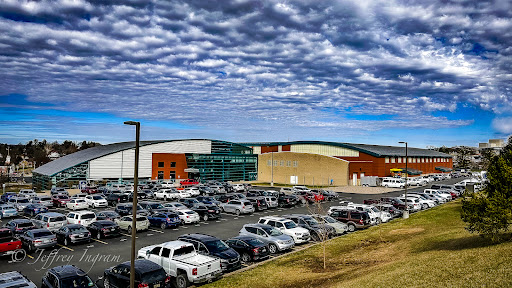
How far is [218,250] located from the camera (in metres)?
19.4

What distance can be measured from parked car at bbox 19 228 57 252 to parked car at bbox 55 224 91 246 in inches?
32.5

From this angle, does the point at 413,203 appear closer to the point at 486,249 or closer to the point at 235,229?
the point at 235,229

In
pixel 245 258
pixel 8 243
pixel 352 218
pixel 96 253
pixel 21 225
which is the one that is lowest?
pixel 96 253

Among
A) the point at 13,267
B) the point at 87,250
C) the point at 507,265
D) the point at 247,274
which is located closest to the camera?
the point at 507,265

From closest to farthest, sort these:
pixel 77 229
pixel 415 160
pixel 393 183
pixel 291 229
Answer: pixel 77 229
pixel 291 229
pixel 393 183
pixel 415 160

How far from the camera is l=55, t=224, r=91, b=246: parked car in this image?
24719mm

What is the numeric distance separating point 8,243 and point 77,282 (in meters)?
10.6

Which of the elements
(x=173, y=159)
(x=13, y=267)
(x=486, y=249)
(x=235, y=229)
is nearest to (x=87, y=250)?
(x=13, y=267)

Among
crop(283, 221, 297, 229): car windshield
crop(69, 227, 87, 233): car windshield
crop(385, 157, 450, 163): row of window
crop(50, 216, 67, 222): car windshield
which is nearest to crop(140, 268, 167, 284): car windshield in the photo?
crop(283, 221, 297, 229): car windshield

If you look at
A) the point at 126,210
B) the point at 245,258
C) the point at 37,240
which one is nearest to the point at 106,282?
the point at 245,258

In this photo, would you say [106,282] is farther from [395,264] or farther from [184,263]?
[395,264]

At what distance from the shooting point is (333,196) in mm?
52219

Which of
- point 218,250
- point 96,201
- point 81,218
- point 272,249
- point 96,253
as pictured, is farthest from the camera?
point 96,201

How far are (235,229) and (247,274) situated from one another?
503 inches
